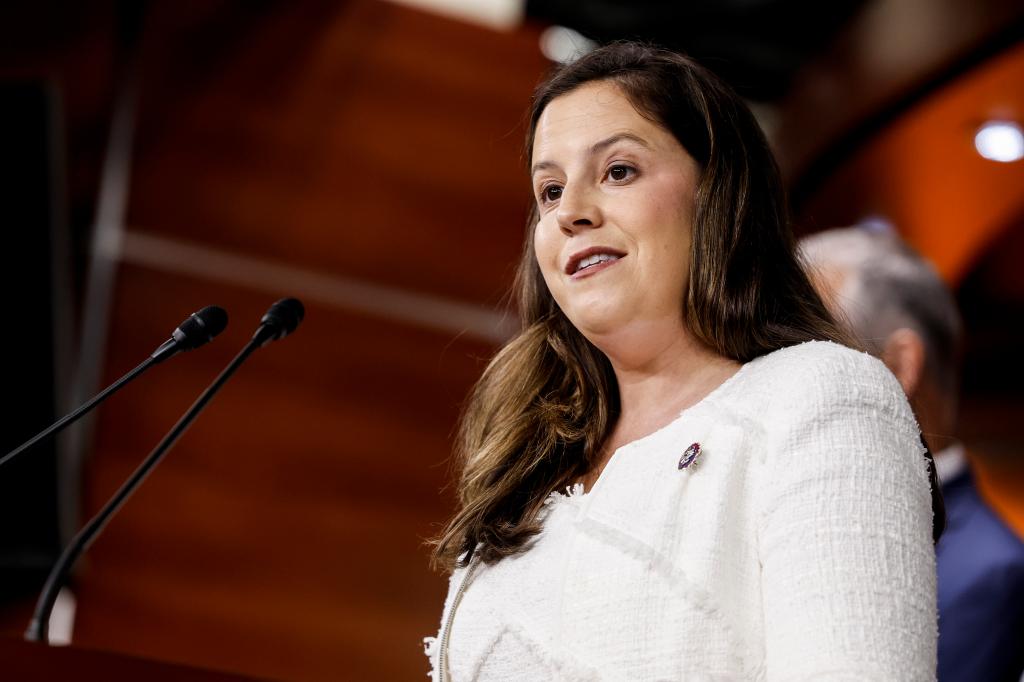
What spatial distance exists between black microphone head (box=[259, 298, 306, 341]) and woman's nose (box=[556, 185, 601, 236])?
1.14 feet

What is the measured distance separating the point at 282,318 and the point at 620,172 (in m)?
0.45

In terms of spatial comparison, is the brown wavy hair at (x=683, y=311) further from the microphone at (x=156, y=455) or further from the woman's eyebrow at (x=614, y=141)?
Result: the microphone at (x=156, y=455)

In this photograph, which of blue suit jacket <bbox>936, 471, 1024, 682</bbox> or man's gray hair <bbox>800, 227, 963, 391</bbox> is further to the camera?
man's gray hair <bbox>800, 227, 963, 391</bbox>

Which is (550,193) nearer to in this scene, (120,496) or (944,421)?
(120,496)

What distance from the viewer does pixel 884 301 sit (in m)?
2.23

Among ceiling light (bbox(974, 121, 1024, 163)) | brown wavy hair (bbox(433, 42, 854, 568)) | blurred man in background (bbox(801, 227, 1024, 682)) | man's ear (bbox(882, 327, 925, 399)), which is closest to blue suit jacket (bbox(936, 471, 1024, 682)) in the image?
blurred man in background (bbox(801, 227, 1024, 682))

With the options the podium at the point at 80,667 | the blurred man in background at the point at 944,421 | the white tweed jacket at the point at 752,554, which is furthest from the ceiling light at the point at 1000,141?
the podium at the point at 80,667

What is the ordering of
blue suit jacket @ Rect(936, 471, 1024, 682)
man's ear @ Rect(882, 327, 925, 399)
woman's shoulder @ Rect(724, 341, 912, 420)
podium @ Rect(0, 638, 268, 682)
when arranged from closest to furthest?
podium @ Rect(0, 638, 268, 682), woman's shoulder @ Rect(724, 341, 912, 420), blue suit jacket @ Rect(936, 471, 1024, 682), man's ear @ Rect(882, 327, 925, 399)

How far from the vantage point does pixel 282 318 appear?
148 centimetres

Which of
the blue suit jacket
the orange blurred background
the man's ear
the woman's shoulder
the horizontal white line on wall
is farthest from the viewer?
the horizontal white line on wall

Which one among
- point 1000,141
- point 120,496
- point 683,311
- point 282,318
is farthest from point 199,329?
point 1000,141

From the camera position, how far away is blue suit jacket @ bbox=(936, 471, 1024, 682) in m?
1.90

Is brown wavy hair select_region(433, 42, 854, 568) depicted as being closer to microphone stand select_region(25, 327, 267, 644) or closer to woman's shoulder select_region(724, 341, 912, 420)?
woman's shoulder select_region(724, 341, 912, 420)

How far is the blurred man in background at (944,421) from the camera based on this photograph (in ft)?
6.29
